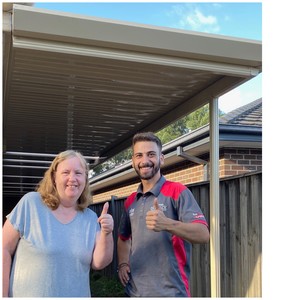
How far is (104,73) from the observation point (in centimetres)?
392

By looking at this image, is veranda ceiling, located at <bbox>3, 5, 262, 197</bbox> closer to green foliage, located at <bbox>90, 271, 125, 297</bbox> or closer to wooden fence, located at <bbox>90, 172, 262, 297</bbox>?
wooden fence, located at <bbox>90, 172, 262, 297</bbox>

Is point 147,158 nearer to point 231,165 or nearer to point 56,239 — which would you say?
point 56,239

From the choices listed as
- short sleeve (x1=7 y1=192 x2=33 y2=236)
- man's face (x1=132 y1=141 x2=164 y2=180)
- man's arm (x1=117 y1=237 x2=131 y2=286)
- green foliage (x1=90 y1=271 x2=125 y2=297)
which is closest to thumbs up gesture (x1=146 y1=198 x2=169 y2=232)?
man's face (x1=132 y1=141 x2=164 y2=180)

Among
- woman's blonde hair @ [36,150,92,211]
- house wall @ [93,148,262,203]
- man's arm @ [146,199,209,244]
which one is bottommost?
man's arm @ [146,199,209,244]

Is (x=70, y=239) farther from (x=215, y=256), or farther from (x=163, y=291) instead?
(x=215, y=256)

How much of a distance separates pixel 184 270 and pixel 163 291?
20 cm

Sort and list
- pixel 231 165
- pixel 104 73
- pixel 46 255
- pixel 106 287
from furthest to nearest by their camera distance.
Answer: pixel 106 287 < pixel 231 165 < pixel 104 73 < pixel 46 255

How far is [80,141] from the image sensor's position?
7.21m

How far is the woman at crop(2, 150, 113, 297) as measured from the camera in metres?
2.72

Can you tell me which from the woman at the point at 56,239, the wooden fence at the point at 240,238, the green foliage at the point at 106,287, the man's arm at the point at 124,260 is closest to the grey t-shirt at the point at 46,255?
the woman at the point at 56,239

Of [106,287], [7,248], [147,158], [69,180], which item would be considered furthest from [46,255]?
[106,287]

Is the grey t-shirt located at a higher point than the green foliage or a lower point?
higher

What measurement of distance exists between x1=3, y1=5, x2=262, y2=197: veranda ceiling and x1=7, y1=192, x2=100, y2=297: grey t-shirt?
3.22 feet

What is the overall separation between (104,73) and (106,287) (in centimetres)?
543
